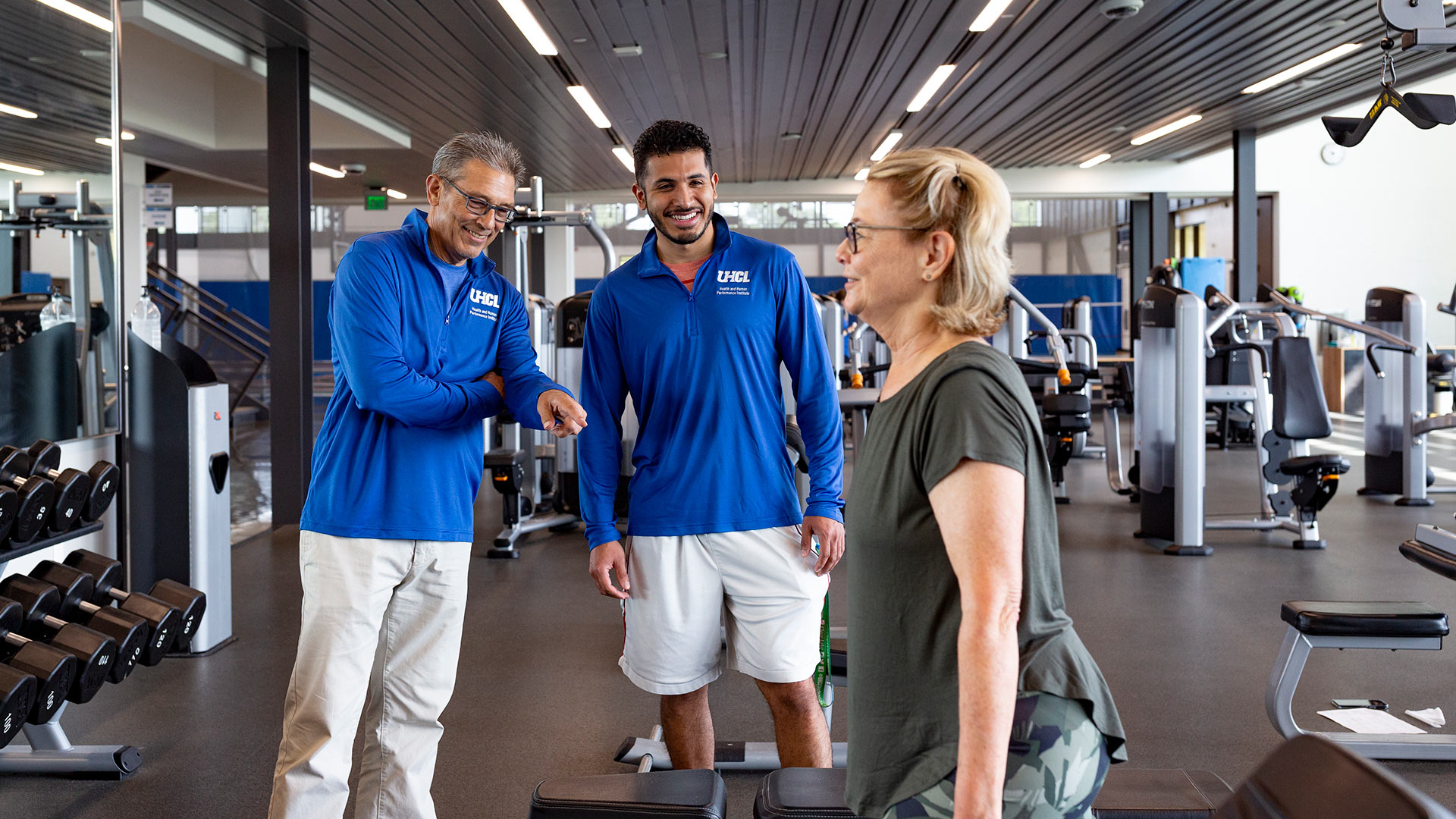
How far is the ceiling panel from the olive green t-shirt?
3.15 metres

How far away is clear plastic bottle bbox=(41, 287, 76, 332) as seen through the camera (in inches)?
130

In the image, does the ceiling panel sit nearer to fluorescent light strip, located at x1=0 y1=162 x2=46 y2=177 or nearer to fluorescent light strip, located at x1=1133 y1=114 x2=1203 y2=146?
fluorescent light strip, located at x1=0 y1=162 x2=46 y2=177

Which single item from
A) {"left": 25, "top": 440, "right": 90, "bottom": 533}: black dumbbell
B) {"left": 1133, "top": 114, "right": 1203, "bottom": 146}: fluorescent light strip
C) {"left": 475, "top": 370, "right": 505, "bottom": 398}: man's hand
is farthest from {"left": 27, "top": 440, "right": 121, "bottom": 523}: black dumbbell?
{"left": 1133, "top": 114, "right": 1203, "bottom": 146}: fluorescent light strip

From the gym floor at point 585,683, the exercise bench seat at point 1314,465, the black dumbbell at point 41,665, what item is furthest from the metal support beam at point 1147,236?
the black dumbbell at point 41,665

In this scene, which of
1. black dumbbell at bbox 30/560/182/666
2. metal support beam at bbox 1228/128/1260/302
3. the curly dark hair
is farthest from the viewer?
metal support beam at bbox 1228/128/1260/302

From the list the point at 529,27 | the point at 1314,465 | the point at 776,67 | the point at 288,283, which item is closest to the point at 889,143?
the point at 776,67

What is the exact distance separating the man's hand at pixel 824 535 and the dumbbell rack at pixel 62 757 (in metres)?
1.96

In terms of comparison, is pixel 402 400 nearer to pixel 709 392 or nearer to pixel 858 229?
pixel 709 392

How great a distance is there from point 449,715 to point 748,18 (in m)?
5.06

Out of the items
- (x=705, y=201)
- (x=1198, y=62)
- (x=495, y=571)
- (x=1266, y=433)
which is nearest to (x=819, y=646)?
(x=705, y=201)

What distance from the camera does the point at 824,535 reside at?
84.6 inches

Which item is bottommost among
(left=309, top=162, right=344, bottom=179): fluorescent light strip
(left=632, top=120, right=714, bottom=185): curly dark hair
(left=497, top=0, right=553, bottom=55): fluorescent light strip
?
(left=632, top=120, right=714, bottom=185): curly dark hair

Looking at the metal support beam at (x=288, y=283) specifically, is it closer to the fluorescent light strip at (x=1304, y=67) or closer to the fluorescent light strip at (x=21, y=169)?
the fluorescent light strip at (x=21, y=169)

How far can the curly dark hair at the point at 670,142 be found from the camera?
6.82 feet
